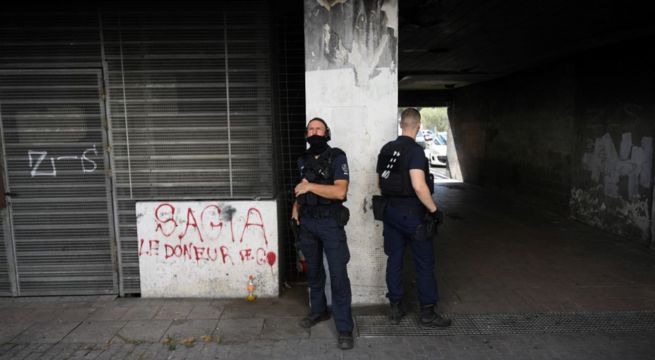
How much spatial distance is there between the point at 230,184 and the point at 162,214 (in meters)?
0.76

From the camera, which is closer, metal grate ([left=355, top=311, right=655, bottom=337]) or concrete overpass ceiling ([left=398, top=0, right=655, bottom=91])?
metal grate ([left=355, top=311, right=655, bottom=337])

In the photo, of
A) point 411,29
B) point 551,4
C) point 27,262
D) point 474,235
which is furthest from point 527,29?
point 27,262

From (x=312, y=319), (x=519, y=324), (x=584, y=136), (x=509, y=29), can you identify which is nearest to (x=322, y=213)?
(x=312, y=319)

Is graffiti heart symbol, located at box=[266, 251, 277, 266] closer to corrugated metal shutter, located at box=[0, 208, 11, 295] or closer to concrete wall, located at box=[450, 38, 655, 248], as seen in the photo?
corrugated metal shutter, located at box=[0, 208, 11, 295]

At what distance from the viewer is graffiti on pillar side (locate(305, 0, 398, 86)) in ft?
13.2

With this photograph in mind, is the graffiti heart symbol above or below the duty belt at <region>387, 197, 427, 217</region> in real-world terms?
below

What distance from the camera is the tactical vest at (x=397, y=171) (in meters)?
3.70

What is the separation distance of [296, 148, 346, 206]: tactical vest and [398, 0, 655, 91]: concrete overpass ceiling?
2.61 meters

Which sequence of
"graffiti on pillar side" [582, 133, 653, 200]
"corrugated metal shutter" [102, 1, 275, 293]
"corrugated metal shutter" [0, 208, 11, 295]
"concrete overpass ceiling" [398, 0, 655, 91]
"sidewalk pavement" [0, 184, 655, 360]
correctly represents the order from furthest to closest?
"graffiti on pillar side" [582, 133, 653, 200], "concrete overpass ceiling" [398, 0, 655, 91], "corrugated metal shutter" [0, 208, 11, 295], "corrugated metal shutter" [102, 1, 275, 293], "sidewalk pavement" [0, 184, 655, 360]

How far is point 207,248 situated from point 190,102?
1496mm

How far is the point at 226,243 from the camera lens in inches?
176

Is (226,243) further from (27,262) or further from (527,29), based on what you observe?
(527,29)

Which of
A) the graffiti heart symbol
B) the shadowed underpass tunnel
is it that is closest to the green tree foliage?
the shadowed underpass tunnel

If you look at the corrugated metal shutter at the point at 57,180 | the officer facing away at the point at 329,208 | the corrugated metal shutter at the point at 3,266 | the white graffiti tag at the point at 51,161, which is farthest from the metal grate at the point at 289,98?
the corrugated metal shutter at the point at 3,266
